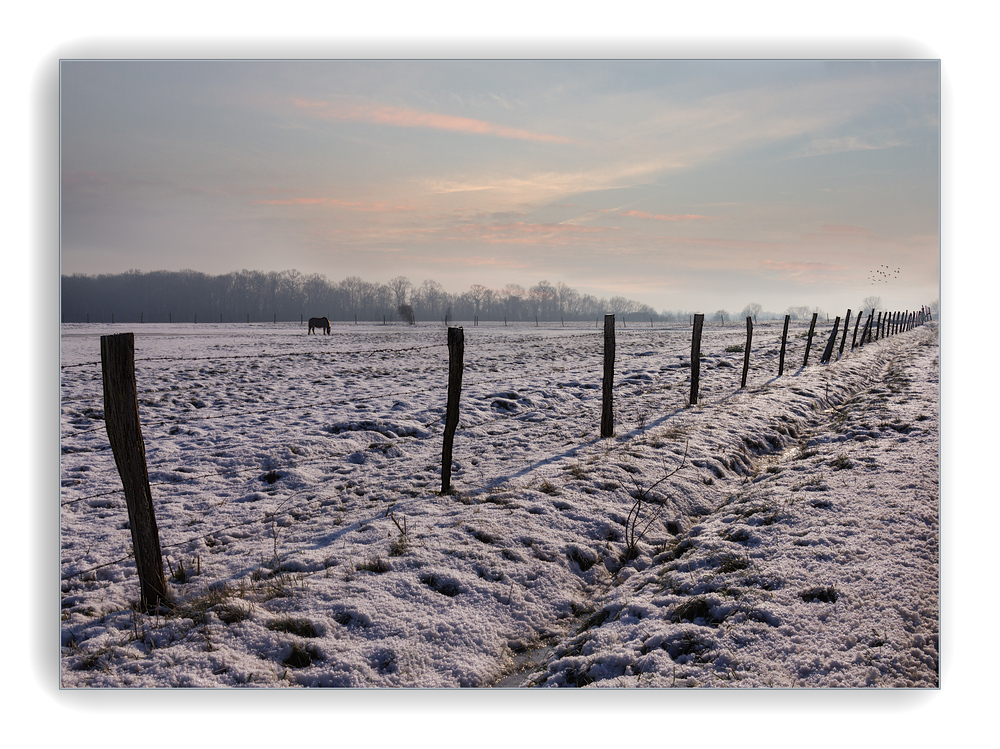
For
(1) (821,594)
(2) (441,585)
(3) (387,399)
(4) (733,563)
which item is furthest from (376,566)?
(3) (387,399)

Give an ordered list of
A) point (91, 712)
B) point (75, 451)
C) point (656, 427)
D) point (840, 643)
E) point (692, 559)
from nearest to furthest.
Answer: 1. point (840, 643)
2. point (91, 712)
3. point (692, 559)
4. point (75, 451)
5. point (656, 427)

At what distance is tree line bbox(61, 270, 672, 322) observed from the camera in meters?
59.0

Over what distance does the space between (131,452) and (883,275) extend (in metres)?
7.47

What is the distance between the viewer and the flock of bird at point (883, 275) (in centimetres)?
567

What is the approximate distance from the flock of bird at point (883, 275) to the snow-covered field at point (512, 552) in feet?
7.13

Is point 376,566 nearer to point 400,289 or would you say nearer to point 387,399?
point 387,399

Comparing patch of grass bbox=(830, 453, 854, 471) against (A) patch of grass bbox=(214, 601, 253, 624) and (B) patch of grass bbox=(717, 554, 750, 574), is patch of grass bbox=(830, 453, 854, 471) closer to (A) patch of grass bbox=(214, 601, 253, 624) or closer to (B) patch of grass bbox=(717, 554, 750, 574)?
(B) patch of grass bbox=(717, 554, 750, 574)

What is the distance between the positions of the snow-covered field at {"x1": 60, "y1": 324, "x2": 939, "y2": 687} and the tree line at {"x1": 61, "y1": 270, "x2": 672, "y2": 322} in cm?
2392

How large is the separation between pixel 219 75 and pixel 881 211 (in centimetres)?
660

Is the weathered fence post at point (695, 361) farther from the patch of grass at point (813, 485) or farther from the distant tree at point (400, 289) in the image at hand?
the distant tree at point (400, 289)

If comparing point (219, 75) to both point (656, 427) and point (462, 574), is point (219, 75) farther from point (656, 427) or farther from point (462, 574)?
point (656, 427)


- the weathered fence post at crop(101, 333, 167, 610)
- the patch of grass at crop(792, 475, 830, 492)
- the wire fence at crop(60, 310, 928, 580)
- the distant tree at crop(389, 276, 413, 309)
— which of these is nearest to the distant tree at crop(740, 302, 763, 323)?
the wire fence at crop(60, 310, 928, 580)

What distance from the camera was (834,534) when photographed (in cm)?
464
